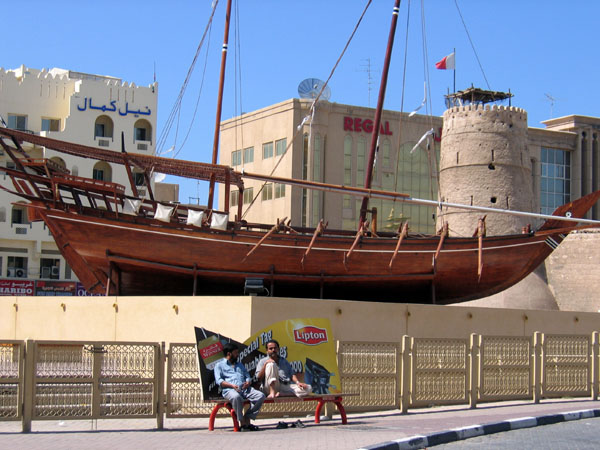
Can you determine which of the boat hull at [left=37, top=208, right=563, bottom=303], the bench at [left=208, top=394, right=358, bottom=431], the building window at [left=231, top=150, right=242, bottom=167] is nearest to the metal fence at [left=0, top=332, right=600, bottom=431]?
the bench at [left=208, top=394, right=358, bottom=431]

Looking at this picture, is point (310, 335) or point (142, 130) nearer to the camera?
point (310, 335)

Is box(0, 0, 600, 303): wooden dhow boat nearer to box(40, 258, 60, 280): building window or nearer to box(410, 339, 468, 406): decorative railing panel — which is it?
box(410, 339, 468, 406): decorative railing panel

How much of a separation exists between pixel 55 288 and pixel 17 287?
172 cm

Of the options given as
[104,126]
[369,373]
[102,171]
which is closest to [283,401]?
[369,373]

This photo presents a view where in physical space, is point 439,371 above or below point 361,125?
below

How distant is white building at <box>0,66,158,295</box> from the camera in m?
39.4

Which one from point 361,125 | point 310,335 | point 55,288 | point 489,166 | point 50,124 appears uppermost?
point 361,125

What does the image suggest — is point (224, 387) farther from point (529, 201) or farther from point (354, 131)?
point (354, 131)

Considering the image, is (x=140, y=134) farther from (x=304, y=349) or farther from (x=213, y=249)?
(x=304, y=349)

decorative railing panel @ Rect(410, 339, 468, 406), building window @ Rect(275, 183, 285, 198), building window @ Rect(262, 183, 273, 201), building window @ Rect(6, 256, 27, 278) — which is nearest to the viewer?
decorative railing panel @ Rect(410, 339, 468, 406)

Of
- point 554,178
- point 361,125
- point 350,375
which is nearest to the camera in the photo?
point 350,375

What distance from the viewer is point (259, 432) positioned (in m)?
10.4

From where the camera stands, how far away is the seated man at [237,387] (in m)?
10.3

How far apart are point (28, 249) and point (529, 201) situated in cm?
2278
